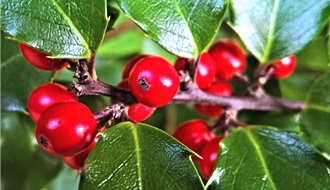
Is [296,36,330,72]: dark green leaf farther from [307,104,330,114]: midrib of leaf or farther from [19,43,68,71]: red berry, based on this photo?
[19,43,68,71]: red berry

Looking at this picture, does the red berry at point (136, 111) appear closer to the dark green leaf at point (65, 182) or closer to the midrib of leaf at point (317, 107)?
the midrib of leaf at point (317, 107)

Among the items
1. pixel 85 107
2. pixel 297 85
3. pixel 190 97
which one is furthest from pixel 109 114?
pixel 297 85

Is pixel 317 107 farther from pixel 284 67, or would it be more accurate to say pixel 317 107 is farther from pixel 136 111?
pixel 136 111

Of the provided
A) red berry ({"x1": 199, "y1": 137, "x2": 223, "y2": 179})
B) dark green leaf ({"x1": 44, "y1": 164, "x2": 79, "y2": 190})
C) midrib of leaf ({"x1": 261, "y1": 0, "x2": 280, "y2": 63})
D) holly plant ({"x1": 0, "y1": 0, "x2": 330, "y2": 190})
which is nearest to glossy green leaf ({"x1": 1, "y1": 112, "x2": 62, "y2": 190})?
holly plant ({"x1": 0, "y1": 0, "x2": 330, "y2": 190})

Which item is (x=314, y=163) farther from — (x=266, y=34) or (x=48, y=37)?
(x=48, y=37)

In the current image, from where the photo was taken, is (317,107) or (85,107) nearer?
(85,107)
